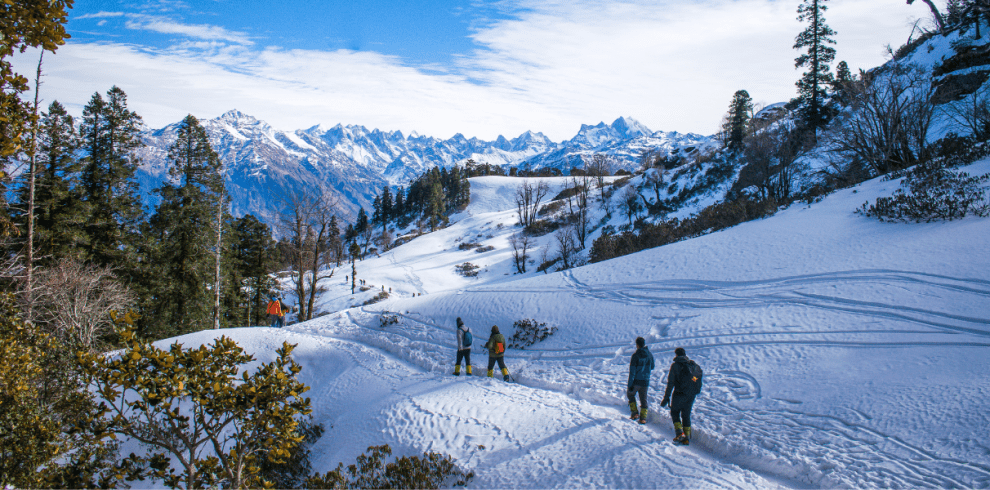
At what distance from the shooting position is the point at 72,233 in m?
21.5

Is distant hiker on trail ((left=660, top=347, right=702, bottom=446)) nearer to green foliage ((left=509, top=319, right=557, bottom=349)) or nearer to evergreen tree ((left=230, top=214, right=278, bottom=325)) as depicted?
green foliage ((left=509, top=319, right=557, bottom=349))

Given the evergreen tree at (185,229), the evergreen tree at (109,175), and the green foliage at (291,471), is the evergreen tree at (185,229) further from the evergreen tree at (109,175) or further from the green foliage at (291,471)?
the green foliage at (291,471)

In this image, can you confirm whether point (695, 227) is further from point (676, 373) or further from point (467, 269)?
point (467, 269)

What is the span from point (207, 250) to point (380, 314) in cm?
1242

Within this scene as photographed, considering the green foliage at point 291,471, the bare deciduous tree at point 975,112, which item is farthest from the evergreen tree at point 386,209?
the green foliage at point 291,471

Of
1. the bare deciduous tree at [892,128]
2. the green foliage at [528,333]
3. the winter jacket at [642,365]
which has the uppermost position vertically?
the bare deciduous tree at [892,128]

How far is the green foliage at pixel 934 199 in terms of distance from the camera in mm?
15547

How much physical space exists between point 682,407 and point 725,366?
12.8 feet

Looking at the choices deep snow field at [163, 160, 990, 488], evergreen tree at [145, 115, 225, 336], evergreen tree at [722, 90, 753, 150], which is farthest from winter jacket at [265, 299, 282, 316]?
evergreen tree at [722, 90, 753, 150]

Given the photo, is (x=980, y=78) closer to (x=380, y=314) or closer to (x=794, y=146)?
(x=794, y=146)

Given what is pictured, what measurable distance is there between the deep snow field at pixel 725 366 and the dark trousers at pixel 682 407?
1.61 ft

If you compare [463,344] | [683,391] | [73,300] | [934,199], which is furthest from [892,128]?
[73,300]

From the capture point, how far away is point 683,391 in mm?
8430

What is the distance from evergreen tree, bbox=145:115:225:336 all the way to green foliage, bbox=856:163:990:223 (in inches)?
1299
